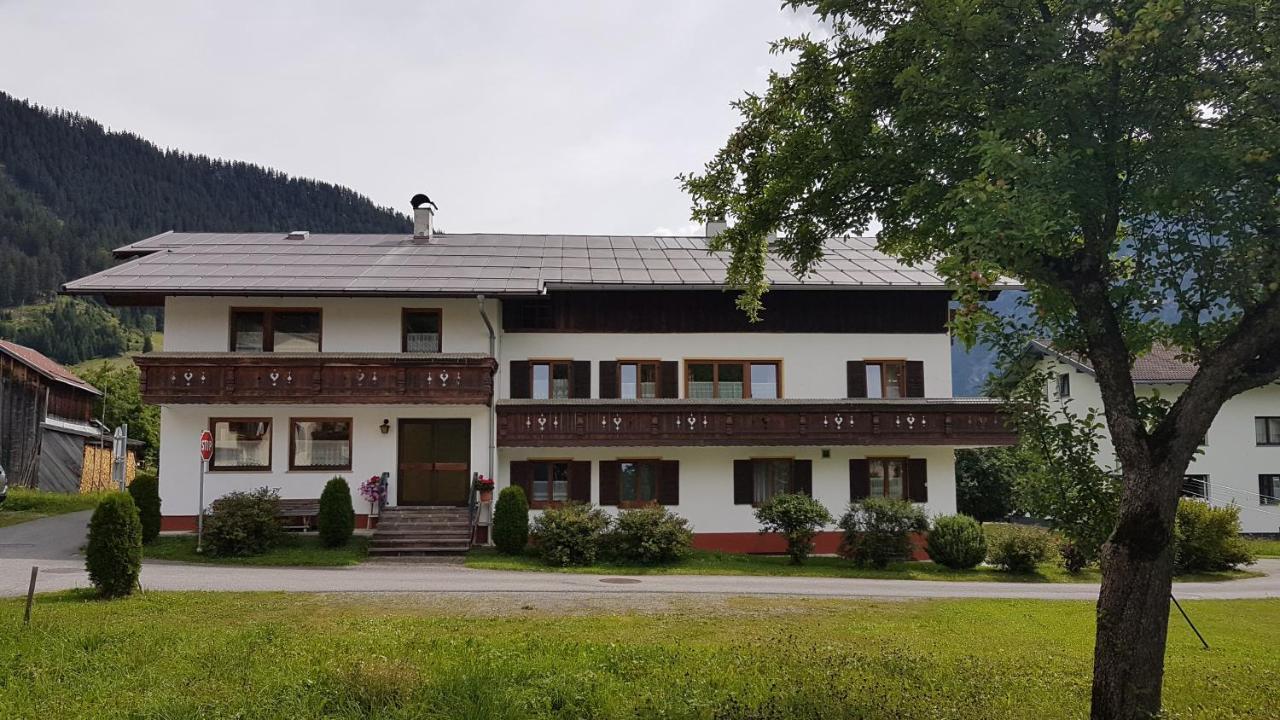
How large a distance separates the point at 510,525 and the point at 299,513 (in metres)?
5.52

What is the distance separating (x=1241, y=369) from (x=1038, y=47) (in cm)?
318

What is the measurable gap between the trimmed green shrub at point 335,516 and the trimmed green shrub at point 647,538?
641 cm

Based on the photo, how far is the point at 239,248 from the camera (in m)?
28.0

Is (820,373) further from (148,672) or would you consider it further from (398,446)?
(148,672)

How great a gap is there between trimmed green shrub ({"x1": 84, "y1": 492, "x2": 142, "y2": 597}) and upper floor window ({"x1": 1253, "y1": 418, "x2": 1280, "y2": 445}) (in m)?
39.7

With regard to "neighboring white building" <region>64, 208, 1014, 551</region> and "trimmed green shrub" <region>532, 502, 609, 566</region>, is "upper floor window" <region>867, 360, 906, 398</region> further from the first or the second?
"trimmed green shrub" <region>532, 502, 609, 566</region>

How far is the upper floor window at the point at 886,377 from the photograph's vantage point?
2625 centimetres

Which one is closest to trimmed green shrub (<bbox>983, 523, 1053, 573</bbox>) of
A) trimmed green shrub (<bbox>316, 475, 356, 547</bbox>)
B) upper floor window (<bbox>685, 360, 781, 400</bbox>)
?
upper floor window (<bbox>685, 360, 781, 400</bbox>)

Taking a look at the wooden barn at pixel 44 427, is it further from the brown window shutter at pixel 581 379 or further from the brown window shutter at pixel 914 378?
the brown window shutter at pixel 914 378

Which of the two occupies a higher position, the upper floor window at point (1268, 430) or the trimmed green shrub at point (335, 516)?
the upper floor window at point (1268, 430)

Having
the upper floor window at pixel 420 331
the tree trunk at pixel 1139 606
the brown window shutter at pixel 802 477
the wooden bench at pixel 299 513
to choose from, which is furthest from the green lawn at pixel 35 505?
the tree trunk at pixel 1139 606

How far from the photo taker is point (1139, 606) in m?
7.53

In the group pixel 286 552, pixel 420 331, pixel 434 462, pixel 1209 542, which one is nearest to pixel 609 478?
pixel 434 462

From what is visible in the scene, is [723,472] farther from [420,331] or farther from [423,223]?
[423,223]
